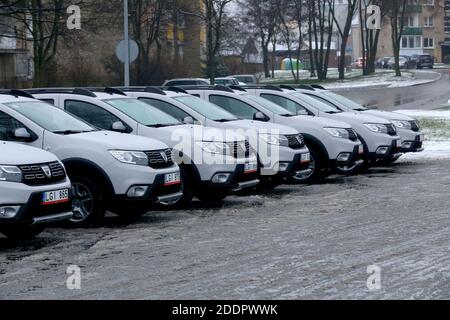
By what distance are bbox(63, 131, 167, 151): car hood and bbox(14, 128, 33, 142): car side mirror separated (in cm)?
50

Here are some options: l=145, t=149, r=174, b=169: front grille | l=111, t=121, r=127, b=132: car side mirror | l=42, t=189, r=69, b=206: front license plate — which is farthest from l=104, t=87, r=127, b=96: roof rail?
l=42, t=189, r=69, b=206: front license plate

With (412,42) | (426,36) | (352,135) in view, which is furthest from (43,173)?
(412,42)

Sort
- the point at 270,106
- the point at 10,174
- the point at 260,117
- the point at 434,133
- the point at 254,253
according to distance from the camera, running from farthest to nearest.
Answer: the point at 434,133 → the point at 270,106 → the point at 260,117 → the point at 10,174 → the point at 254,253

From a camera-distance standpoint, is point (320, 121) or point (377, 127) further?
point (377, 127)

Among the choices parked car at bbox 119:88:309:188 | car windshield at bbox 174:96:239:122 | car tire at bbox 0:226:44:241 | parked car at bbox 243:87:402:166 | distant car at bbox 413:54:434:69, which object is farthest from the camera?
distant car at bbox 413:54:434:69

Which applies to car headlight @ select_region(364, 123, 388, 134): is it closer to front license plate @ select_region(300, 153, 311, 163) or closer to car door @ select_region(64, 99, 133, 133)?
front license plate @ select_region(300, 153, 311, 163)

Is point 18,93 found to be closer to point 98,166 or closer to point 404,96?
point 98,166

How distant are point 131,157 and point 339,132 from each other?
630cm

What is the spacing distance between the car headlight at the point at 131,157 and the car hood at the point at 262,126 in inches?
142

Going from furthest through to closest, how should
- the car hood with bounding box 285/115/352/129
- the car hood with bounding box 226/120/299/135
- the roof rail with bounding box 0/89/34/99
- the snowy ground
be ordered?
the snowy ground, the car hood with bounding box 285/115/352/129, the car hood with bounding box 226/120/299/135, the roof rail with bounding box 0/89/34/99

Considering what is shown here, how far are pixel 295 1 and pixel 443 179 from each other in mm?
51833

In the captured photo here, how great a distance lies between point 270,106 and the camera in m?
18.0

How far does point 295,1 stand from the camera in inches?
2682

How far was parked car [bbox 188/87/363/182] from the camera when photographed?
17.4 m
